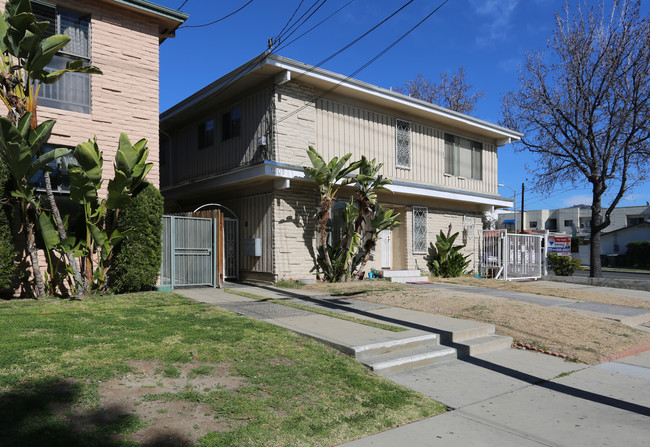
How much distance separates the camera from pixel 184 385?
4.70 meters

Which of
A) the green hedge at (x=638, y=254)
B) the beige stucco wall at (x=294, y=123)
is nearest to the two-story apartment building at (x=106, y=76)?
the beige stucco wall at (x=294, y=123)

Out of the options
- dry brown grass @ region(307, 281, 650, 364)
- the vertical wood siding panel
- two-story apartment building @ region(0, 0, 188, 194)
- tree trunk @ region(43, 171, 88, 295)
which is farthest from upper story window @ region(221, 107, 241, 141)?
tree trunk @ region(43, 171, 88, 295)

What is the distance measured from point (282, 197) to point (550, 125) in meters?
13.2

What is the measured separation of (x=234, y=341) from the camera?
20.5 ft

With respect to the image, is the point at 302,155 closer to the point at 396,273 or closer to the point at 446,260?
the point at 396,273

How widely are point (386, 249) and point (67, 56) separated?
1118 cm

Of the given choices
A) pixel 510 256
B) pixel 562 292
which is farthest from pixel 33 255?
pixel 510 256

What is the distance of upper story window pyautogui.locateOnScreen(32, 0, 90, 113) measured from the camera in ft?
33.0

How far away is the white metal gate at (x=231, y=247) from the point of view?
14547 millimetres

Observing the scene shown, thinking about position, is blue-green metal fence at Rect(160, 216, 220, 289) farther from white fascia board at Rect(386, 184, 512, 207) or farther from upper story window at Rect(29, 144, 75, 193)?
white fascia board at Rect(386, 184, 512, 207)

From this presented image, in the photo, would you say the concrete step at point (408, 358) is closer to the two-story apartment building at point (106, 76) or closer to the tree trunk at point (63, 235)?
the tree trunk at point (63, 235)

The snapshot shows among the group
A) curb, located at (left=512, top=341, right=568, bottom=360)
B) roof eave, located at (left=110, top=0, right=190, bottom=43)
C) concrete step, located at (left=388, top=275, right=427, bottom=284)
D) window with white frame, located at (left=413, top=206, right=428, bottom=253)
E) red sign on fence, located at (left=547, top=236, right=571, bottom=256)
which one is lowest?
curb, located at (left=512, top=341, right=568, bottom=360)

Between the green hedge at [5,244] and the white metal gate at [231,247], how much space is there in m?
6.46

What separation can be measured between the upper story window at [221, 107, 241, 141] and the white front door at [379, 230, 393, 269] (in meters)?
6.10
